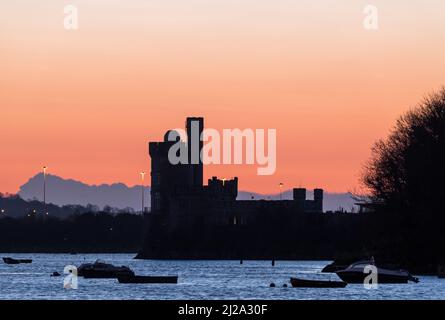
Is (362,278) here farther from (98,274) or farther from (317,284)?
(98,274)

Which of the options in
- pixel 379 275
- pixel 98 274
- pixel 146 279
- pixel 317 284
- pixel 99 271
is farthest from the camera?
pixel 98 274

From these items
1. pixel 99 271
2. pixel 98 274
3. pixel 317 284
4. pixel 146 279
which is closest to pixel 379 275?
pixel 317 284

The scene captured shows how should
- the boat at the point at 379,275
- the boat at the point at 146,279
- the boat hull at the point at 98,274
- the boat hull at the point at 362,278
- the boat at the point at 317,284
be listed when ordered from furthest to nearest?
the boat hull at the point at 98,274 → the boat at the point at 146,279 → the boat at the point at 379,275 → the boat hull at the point at 362,278 → the boat at the point at 317,284

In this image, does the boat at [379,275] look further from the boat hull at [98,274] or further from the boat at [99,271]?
the boat hull at [98,274]

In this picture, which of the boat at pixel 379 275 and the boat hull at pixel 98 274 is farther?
the boat hull at pixel 98 274

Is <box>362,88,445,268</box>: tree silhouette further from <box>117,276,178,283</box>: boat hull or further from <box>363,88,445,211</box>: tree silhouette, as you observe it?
<box>117,276,178,283</box>: boat hull

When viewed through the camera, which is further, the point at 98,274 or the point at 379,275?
the point at 98,274

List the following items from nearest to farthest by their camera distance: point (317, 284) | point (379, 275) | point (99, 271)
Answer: point (317, 284)
point (379, 275)
point (99, 271)

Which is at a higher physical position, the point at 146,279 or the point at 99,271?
the point at 99,271

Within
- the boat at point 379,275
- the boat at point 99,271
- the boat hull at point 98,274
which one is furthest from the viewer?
the boat at point 99,271

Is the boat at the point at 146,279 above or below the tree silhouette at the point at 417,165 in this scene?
below

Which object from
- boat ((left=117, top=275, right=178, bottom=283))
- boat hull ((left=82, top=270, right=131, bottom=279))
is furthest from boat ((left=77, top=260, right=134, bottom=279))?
boat ((left=117, top=275, right=178, bottom=283))

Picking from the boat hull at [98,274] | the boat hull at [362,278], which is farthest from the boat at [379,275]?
the boat hull at [98,274]
